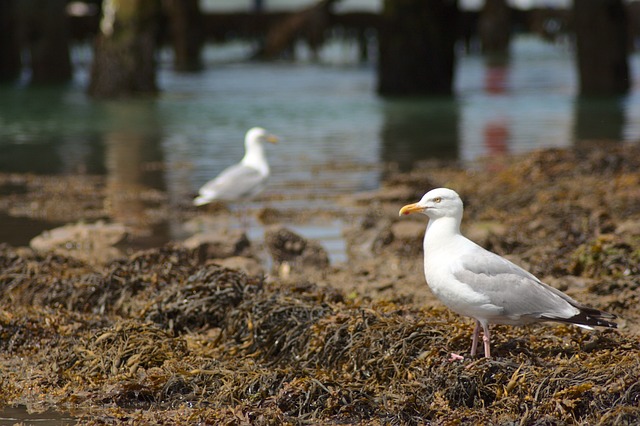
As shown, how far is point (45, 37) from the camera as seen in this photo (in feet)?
108

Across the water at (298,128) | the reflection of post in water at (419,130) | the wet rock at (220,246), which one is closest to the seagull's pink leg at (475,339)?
the wet rock at (220,246)

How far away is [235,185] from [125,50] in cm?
1712

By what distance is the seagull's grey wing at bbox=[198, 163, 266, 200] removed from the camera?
9.79m

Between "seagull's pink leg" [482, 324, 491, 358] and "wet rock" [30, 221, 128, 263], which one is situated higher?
"seagull's pink leg" [482, 324, 491, 358]

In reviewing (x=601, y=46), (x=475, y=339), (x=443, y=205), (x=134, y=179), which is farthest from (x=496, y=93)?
(x=475, y=339)

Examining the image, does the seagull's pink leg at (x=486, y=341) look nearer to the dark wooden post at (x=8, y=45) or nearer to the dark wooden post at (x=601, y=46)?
the dark wooden post at (x=601, y=46)

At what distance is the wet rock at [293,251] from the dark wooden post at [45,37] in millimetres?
25498

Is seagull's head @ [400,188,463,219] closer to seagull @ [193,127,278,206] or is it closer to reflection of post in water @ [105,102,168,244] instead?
seagull @ [193,127,278,206]

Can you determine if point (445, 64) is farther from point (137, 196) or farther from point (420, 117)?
point (137, 196)

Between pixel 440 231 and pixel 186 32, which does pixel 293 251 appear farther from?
pixel 186 32

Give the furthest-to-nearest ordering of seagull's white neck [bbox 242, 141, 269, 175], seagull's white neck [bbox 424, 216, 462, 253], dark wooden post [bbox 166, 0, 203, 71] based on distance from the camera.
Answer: dark wooden post [bbox 166, 0, 203, 71] < seagull's white neck [bbox 242, 141, 269, 175] < seagull's white neck [bbox 424, 216, 462, 253]

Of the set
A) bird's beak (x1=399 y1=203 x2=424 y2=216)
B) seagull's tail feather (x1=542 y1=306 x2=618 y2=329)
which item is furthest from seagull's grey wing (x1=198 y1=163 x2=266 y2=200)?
seagull's tail feather (x1=542 y1=306 x2=618 y2=329)

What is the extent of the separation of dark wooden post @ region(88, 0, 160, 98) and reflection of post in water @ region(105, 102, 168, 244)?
16.3 feet

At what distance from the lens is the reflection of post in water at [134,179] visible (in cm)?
1053
